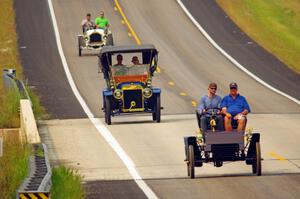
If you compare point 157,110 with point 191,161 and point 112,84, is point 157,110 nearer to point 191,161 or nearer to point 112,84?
point 112,84

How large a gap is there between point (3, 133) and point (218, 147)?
28.7ft

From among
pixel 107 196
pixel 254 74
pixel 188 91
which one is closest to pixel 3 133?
pixel 107 196

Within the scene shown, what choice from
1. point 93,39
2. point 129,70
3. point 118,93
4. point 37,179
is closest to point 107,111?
point 118,93

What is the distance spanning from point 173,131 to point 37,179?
1337cm

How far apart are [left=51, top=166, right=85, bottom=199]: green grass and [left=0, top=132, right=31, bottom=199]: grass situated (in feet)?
1.73

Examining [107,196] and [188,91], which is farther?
[188,91]

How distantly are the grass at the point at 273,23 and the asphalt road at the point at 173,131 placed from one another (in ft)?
9.12

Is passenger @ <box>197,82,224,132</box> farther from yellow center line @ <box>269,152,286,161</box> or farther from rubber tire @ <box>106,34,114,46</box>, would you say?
rubber tire @ <box>106,34,114,46</box>

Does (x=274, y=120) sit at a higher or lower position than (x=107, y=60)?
lower

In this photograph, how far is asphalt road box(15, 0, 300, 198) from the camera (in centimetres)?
1991

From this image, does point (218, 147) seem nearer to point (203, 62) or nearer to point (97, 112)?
point (97, 112)

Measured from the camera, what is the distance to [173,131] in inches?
1129

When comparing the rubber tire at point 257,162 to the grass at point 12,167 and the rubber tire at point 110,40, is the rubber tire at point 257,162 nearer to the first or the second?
the grass at point 12,167

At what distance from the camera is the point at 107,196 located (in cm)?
1864
